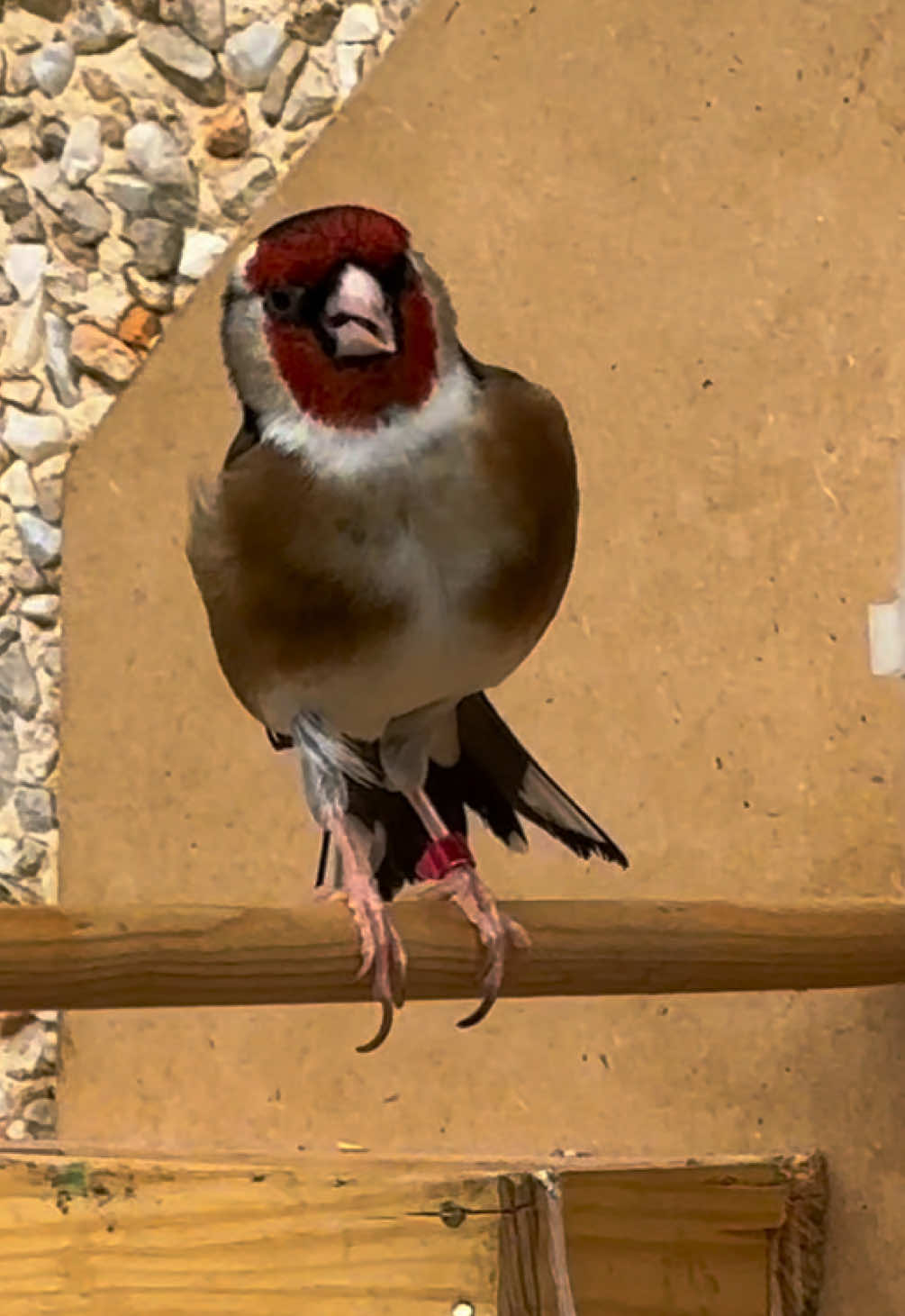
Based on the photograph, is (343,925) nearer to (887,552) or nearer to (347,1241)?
(347,1241)

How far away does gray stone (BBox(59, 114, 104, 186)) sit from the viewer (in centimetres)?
146

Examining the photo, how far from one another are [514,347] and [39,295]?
51cm

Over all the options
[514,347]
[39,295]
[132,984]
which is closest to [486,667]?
[132,984]

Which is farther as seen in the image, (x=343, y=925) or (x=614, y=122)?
(x=614, y=122)

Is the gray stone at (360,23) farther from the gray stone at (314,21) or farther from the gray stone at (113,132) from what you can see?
the gray stone at (113,132)

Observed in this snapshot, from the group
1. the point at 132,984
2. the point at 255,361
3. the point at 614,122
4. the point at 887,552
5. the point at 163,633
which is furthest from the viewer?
the point at 163,633

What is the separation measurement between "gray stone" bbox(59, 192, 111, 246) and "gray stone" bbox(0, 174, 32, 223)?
0.04m

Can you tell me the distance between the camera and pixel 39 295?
147 centimetres

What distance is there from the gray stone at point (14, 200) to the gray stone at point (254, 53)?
21cm

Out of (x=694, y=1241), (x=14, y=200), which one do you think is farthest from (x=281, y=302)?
(x=14, y=200)

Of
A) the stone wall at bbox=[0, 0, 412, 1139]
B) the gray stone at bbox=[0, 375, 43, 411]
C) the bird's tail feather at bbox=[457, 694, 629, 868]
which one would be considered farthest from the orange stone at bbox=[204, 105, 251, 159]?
the bird's tail feather at bbox=[457, 694, 629, 868]

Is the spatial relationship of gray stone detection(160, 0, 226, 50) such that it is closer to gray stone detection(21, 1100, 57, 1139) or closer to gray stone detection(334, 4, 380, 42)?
gray stone detection(334, 4, 380, 42)

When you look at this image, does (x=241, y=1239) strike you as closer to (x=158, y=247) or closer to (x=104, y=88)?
(x=158, y=247)

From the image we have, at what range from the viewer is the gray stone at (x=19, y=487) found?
4.78 ft
